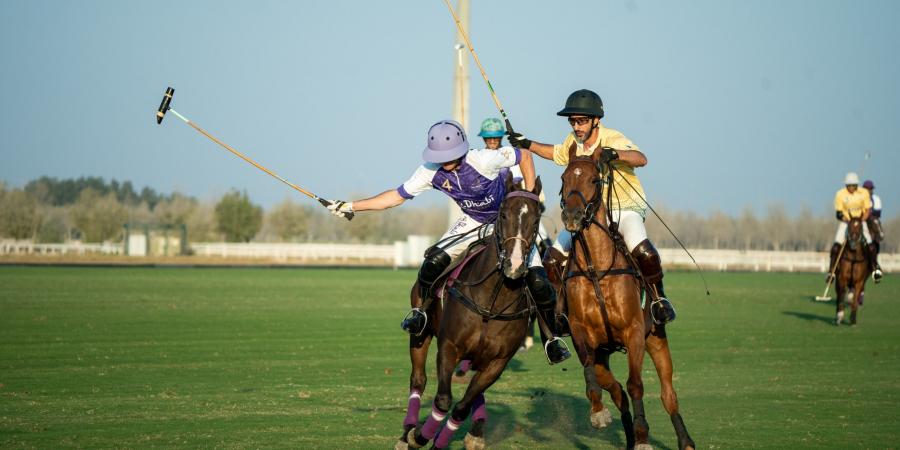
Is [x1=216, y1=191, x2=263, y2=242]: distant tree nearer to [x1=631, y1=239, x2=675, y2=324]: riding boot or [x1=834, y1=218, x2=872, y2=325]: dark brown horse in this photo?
[x1=834, y1=218, x2=872, y2=325]: dark brown horse

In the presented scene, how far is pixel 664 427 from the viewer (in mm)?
12328

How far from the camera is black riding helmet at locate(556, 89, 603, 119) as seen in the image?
1082 centimetres

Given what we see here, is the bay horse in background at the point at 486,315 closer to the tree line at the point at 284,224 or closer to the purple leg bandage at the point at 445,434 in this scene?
the purple leg bandage at the point at 445,434

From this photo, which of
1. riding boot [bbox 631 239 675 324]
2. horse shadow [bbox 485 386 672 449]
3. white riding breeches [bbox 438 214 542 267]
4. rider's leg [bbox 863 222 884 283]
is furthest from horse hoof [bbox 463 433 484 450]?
rider's leg [bbox 863 222 884 283]

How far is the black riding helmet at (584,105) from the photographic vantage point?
426 inches

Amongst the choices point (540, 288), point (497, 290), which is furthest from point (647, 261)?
point (497, 290)

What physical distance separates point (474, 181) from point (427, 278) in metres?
1.04

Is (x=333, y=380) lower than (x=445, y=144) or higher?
lower

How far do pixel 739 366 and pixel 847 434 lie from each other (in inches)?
269

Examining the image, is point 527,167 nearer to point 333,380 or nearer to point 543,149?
point 543,149

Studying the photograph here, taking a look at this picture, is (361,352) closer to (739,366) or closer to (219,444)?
(739,366)

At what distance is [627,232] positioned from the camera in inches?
429

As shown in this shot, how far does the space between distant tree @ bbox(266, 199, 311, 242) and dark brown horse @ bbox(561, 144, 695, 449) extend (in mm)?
122521

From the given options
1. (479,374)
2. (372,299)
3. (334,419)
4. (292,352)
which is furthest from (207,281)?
(479,374)
